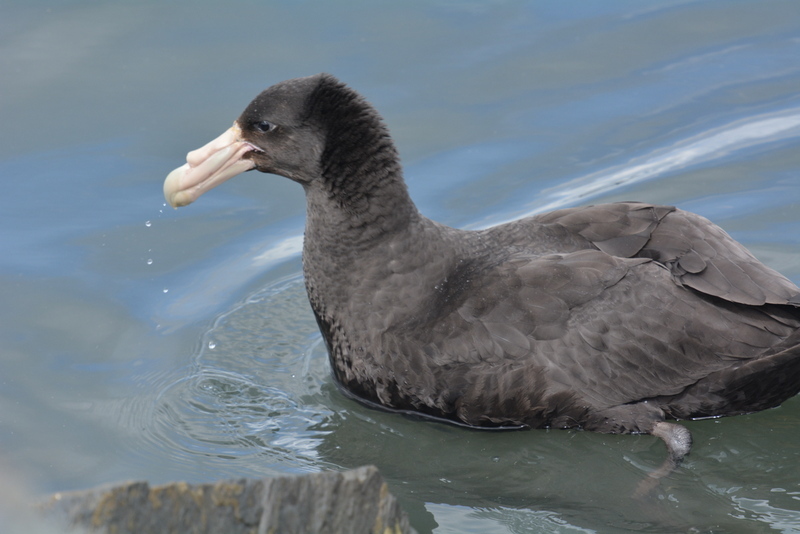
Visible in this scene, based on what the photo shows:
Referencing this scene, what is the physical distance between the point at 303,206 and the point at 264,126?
234cm

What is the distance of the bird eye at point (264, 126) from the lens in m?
5.73

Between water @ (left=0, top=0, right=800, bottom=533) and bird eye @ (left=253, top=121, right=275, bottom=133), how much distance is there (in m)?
1.56

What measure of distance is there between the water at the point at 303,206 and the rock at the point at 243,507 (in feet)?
4.25

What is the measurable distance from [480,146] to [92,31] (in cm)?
380

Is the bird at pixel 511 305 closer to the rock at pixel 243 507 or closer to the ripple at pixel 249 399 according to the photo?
the ripple at pixel 249 399

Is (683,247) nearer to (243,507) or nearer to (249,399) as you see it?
(249,399)

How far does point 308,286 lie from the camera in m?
6.02

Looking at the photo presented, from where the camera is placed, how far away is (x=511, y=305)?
5.52 m

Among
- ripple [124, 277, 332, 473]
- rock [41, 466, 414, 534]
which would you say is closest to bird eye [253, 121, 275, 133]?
ripple [124, 277, 332, 473]

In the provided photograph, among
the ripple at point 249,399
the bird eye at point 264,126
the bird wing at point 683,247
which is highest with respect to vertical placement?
the bird eye at point 264,126

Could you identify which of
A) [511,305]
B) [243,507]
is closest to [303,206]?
[511,305]

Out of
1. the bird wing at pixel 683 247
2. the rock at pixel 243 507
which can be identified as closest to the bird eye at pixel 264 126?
the bird wing at pixel 683 247

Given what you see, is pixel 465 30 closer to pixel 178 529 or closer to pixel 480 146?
pixel 480 146

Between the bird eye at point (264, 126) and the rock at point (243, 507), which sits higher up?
the bird eye at point (264, 126)
